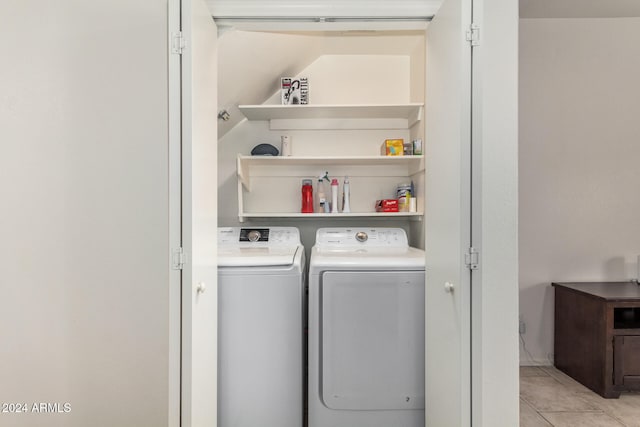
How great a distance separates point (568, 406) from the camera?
2336 millimetres

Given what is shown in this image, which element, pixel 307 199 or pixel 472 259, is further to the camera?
pixel 307 199

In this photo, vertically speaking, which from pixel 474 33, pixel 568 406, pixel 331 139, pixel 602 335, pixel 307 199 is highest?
pixel 474 33

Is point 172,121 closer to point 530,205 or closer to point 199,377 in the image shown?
point 199,377

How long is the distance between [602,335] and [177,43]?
2767 mm

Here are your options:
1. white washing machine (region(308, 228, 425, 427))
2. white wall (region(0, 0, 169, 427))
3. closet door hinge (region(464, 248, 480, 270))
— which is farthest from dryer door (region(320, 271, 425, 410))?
white wall (region(0, 0, 169, 427))

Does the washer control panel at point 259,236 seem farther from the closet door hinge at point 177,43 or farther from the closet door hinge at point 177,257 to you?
the closet door hinge at point 177,43

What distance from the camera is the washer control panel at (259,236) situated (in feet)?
8.99

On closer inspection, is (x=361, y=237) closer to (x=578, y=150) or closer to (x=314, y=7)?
(x=314, y=7)

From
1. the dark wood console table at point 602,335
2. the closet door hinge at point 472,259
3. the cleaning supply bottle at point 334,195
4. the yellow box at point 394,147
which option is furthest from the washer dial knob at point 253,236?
the dark wood console table at point 602,335

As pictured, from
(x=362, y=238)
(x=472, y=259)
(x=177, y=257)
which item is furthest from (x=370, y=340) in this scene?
(x=177, y=257)

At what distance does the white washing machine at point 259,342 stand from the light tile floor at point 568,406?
131 centimetres

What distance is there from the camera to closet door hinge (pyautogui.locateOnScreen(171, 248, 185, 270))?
4.69 feet

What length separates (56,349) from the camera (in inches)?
62.7

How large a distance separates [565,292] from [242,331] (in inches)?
87.6
